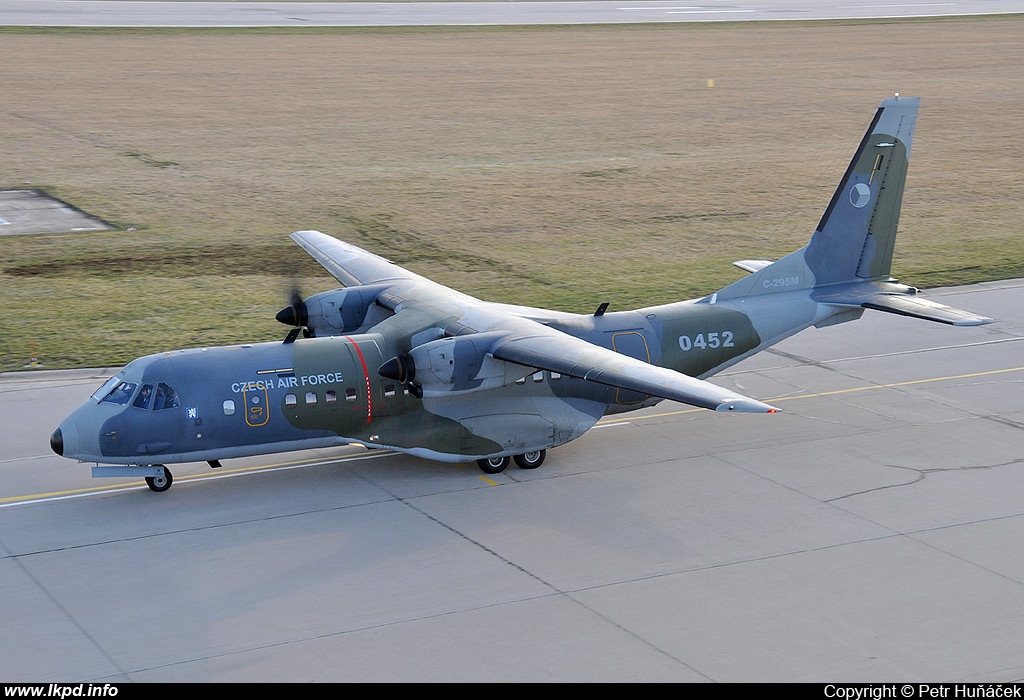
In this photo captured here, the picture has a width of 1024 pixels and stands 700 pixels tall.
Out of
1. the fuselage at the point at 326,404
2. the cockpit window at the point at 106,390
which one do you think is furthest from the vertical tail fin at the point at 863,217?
the cockpit window at the point at 106,390

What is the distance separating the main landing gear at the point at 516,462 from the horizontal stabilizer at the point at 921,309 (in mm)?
8237

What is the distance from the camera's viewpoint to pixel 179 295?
3384cm

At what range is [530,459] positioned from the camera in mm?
22859

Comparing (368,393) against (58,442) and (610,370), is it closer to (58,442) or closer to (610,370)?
(610,370)

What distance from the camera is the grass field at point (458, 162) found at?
3544 cm

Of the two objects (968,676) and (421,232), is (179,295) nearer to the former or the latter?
(421,232)

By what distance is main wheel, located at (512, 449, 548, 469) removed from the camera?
22.8m

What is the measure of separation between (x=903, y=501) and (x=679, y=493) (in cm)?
407

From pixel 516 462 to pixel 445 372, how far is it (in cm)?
279

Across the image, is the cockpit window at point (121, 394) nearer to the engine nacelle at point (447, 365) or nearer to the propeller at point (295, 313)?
the propeller at point (295, 313)

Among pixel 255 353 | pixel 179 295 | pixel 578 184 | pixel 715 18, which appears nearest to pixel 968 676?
pixel 255 353

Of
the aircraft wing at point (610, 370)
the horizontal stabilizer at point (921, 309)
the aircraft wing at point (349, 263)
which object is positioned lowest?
the aircraft wing at point (610, 370)

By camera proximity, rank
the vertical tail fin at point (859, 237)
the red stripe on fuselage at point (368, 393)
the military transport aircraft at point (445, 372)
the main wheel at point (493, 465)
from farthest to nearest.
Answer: the vertical tail fin at point (859, 237)
the main wheel at point (493, 465)
the red stripe on fuselage at point (368, 393)
the military transport aircraft at point (445, 372)

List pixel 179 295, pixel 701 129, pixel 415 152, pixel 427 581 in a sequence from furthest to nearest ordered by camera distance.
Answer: pixel 701 129 → pixel 415 152 → pixel 179 295 → pixel 427 581
